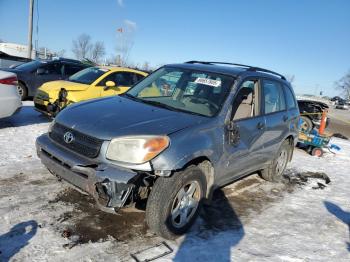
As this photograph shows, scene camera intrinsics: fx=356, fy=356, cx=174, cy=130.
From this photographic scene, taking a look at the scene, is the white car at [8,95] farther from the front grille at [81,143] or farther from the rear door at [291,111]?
the rear door at [291,111]

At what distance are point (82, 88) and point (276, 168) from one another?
513cm

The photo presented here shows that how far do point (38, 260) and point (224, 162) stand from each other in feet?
7.46

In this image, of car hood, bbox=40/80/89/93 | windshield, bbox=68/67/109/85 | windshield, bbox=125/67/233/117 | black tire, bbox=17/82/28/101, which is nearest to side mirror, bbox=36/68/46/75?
black tire, bbox=17/82/28/101

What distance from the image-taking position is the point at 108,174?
11.0 ft

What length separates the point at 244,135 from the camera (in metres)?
4.65

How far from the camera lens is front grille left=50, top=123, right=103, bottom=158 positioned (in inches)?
141

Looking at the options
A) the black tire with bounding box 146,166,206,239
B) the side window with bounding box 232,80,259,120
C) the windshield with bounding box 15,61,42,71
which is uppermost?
the side window with bounding box 232,80,259,120

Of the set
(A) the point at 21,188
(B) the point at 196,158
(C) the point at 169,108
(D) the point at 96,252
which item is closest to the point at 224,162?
(B) the point at 196,158

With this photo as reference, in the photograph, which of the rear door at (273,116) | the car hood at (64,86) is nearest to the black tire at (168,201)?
the rear door at (273,116)

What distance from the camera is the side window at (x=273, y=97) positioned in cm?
539

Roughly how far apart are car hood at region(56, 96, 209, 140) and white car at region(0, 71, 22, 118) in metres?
3.34

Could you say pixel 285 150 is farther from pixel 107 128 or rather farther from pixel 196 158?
pixel 107 128

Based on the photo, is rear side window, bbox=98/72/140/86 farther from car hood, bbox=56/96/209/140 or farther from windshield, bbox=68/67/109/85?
car hood, bbox=56/96/209/140

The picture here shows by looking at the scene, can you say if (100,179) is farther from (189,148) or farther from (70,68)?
(70,68)
